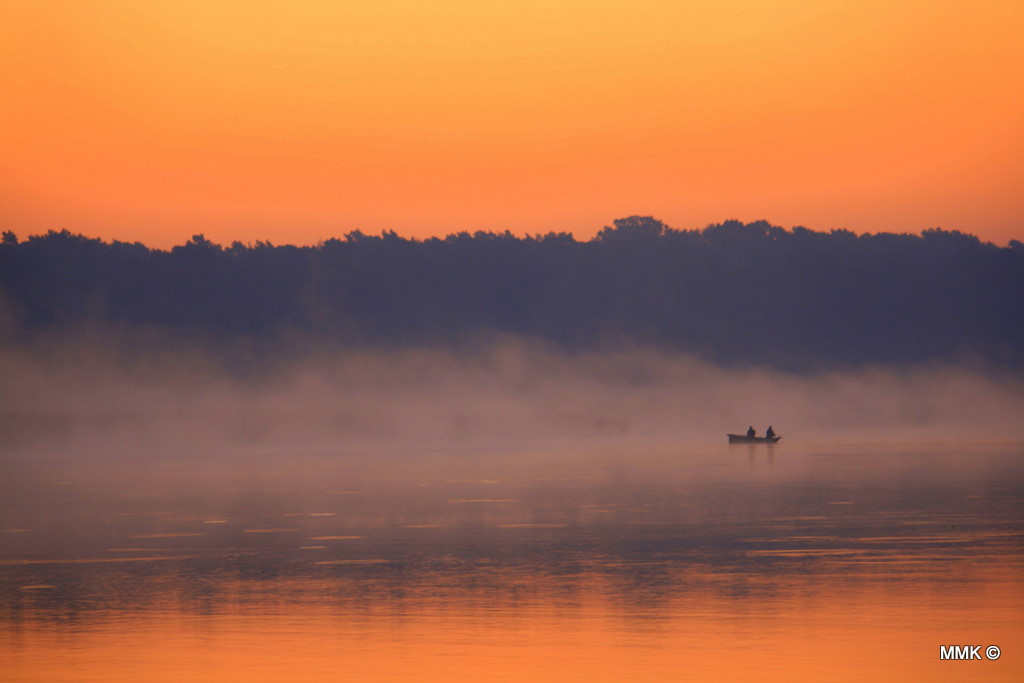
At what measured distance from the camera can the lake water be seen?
68.8 feet

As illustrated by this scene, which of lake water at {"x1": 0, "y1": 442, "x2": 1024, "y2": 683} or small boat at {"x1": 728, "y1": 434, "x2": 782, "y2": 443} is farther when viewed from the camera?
small boat at {"x1": 728, "y1": 434, "x2": 782, "y2": 443}

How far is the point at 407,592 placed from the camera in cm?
2714

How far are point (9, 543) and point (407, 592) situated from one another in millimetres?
14771

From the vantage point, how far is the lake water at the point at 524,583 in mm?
20969

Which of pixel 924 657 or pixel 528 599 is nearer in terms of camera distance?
pixel 924 657

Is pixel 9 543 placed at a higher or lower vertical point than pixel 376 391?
lower

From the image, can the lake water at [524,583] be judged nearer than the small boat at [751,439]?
Yes

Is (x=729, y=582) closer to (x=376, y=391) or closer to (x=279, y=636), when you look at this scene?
(x=279, y=636)

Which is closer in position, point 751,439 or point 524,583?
point 524,583

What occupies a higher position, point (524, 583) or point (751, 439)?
point (751, 439)

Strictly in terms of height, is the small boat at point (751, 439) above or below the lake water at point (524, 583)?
above

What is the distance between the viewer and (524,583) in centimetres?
2789

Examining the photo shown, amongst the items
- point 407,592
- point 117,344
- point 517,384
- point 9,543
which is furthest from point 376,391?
point 407,592

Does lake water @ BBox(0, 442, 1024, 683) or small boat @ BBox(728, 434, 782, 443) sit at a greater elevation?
small boat @ BBox(728, 434, 782, 443)
